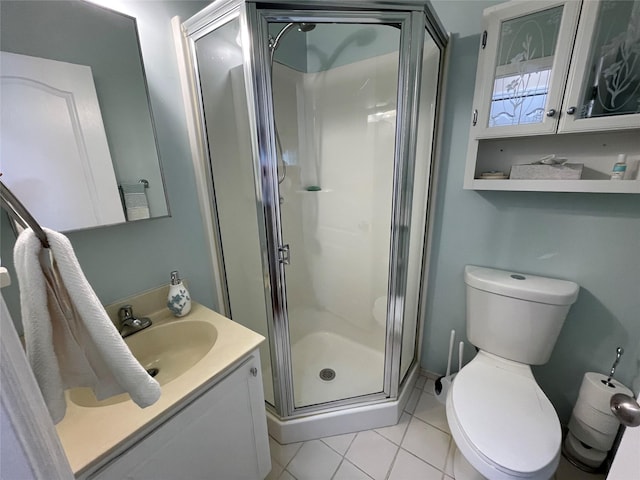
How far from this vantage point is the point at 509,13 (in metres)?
1.05

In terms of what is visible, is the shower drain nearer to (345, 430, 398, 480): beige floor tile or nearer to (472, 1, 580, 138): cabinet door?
(345, 430, 398, 480): beige floor tile

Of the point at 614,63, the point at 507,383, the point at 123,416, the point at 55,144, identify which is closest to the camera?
the point at 123,416

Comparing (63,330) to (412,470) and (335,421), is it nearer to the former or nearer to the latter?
(335,421)

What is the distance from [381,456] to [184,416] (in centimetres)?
106

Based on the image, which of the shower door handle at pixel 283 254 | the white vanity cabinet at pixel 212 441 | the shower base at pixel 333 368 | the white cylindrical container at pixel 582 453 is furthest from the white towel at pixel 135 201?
the white cylindrical container at pixel 582 453

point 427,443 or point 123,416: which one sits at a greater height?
point 123,416

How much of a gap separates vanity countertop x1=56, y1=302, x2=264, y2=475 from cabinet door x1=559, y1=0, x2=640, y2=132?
5.02 feet

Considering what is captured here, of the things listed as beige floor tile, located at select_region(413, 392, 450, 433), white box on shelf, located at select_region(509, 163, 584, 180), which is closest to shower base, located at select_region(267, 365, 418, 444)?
beige floor tile, located at select_region(413, 392, 450, 433)

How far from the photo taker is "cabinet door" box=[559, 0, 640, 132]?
36.1 inches

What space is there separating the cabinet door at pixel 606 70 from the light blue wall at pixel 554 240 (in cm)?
33

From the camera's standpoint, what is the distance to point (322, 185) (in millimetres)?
1871

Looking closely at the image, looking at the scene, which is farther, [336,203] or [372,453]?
[336,203]

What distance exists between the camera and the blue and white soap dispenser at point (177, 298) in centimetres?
113

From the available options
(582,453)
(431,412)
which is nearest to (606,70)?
(582,453)
